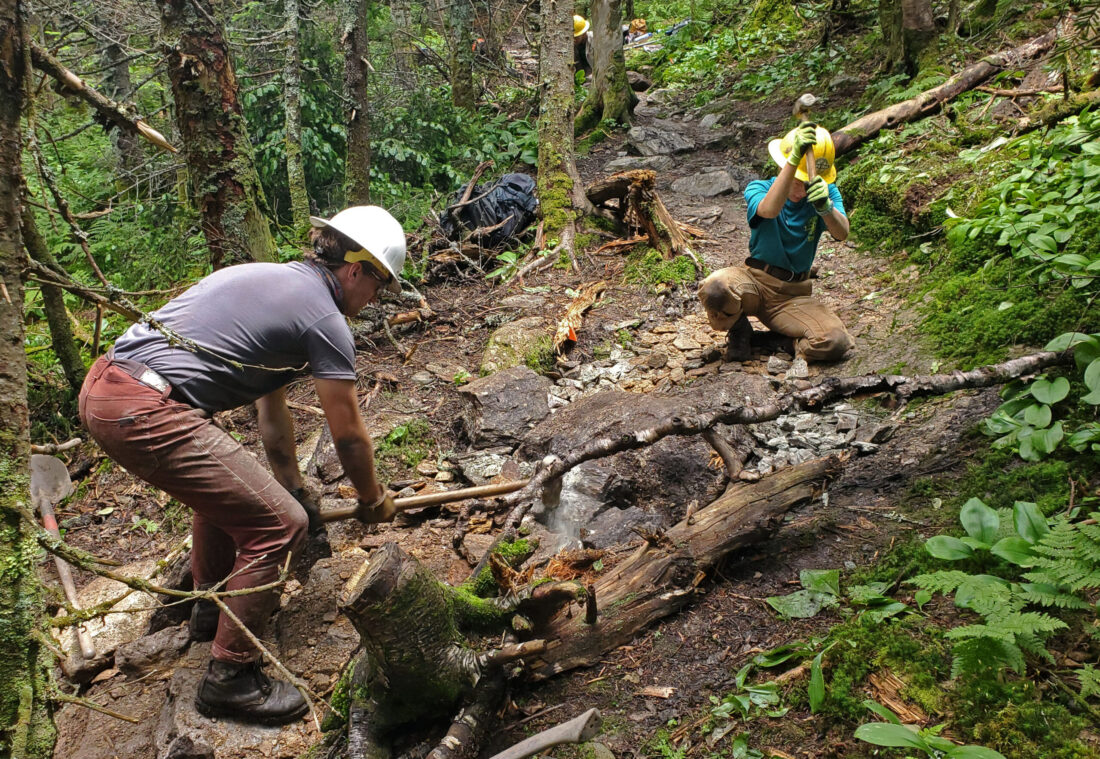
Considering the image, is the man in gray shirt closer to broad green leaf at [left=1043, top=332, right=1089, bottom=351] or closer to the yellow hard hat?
the yellow hard hat

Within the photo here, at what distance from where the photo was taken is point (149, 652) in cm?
343

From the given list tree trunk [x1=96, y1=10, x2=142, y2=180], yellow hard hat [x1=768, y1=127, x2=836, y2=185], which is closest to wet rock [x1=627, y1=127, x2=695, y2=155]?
yellow hard hat [x1=768, y1=127, x2=836, y2=185]

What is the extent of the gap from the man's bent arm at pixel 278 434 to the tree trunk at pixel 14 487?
185 cm

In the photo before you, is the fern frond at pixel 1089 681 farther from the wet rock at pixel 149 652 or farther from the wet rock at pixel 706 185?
the wet rock at pixel 706 185

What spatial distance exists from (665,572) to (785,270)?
10.2 ft

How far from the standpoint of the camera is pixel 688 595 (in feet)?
9.48

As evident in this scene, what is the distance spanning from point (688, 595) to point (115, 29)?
39.3 ft

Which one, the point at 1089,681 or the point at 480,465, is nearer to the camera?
the point at 1089,681

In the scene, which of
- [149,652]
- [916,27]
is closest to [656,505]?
[149,652]

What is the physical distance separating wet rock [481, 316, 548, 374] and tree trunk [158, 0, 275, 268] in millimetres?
2011

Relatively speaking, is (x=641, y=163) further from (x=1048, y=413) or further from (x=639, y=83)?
(x=1048, y=413)

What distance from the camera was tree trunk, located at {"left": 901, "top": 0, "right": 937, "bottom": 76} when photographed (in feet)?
26.3

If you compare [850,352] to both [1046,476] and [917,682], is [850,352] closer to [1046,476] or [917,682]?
[1046,476]

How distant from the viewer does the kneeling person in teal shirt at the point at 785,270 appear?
15.0 ft
